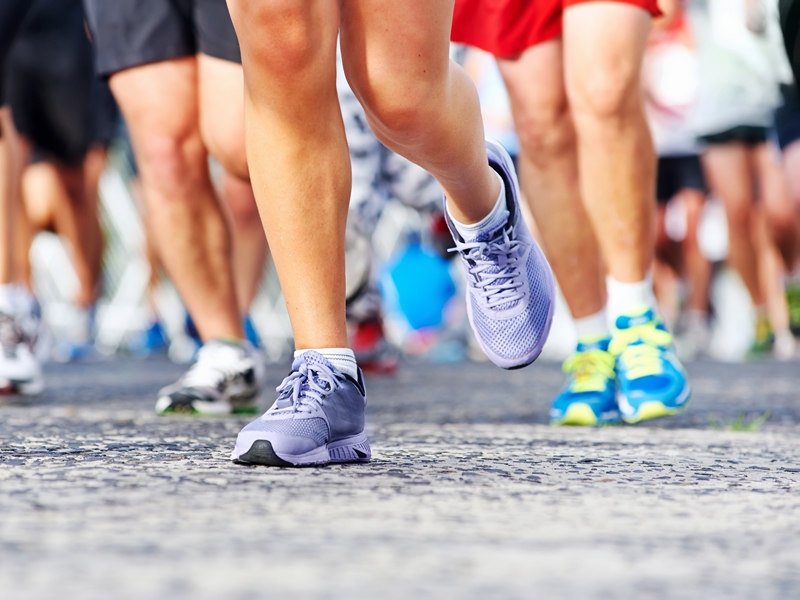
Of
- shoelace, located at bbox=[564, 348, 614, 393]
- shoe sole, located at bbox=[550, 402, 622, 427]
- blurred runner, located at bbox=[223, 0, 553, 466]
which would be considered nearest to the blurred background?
shoelace, located at bbox=[564, 348, 614, 393]

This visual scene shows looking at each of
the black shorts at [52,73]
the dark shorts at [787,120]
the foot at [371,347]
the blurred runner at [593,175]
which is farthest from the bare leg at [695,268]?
the blurred runner at [593,175]

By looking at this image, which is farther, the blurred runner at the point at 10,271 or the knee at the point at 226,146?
the blurred runner at the point at 10,271

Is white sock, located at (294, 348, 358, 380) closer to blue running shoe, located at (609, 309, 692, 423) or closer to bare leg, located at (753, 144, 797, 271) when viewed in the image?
blue running shoe, located at (609, 309, 692, 423)

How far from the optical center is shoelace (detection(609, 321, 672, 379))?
214 centimetres

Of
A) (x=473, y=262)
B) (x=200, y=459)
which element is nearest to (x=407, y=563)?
(x=200, y=459)

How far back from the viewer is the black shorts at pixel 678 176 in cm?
705

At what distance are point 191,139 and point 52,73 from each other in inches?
82.6

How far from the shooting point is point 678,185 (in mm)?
7148

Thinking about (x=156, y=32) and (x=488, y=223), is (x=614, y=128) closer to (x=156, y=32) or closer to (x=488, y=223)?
(x=488, y=223)

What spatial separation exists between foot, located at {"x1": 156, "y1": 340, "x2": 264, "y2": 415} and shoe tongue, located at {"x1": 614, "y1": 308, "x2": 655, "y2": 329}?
763mm

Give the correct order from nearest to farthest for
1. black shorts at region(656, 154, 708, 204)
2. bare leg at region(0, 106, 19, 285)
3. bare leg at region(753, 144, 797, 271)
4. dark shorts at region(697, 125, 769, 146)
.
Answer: bare leg at region(0, 106, 19, 285) → dark shorts at region(697, 125, 769, 146) → bare leg at region(753, 144, 797, 271) → black shorts at region(656, 154, 708, 204)

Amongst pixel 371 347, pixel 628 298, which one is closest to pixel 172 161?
pixel 628 298

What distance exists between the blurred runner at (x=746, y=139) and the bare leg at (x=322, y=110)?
13.0 ft

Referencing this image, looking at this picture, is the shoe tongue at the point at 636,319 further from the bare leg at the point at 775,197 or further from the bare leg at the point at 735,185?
the bare leg at the point at 775,197
